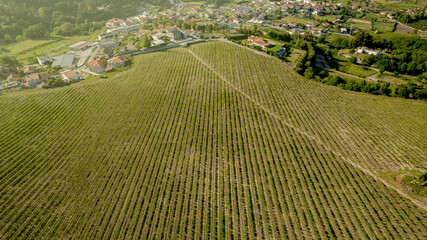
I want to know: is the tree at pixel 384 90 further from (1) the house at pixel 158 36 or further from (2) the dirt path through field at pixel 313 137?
(1) the house at pixel 158 36

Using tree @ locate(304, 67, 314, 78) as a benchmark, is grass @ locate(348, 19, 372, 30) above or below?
above

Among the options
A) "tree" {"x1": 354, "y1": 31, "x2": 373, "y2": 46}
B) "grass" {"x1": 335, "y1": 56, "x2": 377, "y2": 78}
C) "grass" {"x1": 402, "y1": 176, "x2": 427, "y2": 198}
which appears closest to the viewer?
"grass" {"x1": 402, "y1": 176, "x2": 427, "y2": 198}

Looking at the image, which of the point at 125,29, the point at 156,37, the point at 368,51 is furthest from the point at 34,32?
the point at 368,51

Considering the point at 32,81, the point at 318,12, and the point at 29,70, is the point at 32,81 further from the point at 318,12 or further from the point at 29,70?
the point at 318,12

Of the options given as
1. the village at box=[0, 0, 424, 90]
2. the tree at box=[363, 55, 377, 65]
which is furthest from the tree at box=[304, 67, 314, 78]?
the tree at box=[363, 55, 377, 65]

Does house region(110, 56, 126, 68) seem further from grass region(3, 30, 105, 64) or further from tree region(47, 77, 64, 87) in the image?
grass region(3, 30, 105, 64)

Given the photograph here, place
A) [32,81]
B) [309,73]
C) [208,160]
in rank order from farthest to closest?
[32,81]
[309,73]
[208,160]

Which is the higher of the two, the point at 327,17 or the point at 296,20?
the point at 327,17

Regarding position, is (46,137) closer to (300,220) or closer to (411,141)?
(300,220)
